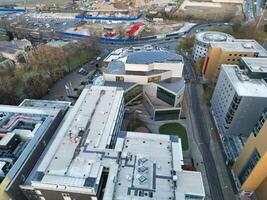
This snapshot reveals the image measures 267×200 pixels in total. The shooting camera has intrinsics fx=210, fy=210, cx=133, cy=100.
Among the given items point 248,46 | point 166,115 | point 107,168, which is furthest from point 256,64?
point 107,168

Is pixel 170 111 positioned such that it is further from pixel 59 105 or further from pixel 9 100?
pixel 9 100

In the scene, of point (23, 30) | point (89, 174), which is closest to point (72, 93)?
point (89, 174)

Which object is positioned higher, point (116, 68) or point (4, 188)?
point (116, 68)

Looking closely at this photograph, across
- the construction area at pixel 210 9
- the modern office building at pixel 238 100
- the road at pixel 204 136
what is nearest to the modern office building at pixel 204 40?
the road at pixel 204 136

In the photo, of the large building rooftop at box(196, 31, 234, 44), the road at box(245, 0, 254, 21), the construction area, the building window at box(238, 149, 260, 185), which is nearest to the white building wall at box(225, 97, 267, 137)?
the building window at box(238, 149, 260, 185)

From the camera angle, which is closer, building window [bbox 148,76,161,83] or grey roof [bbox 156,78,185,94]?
grey roof [bbox 156,78,185,94]

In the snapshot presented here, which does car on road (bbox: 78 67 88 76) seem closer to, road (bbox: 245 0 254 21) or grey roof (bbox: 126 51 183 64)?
grey roof (bbox: 126 51 183 64)

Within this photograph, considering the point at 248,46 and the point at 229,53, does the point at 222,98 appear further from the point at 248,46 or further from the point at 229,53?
the point at 248,46
